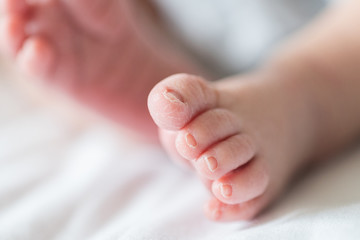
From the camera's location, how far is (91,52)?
563 mm

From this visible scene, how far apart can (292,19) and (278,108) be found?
297 millimetres

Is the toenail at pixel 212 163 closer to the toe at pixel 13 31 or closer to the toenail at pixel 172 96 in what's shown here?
the toenail at pixel 172 96

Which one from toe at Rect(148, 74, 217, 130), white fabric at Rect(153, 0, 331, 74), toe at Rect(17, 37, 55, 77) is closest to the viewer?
toe at Rect(148, 74, 217, 130)

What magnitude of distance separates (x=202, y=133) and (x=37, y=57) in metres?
0.24

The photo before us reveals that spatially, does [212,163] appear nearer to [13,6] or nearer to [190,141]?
[190,141]

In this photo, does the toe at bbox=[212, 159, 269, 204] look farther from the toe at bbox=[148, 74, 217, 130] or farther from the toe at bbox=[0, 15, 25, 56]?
the toe at bbox=[0, 15, 25, 56]

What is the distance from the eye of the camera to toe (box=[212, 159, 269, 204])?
0.37 metres

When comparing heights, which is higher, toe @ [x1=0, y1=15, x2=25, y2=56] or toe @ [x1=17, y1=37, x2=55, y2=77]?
toe @ [x1=0, y1=15, x2=25, y2=56]

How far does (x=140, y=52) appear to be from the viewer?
59 cm

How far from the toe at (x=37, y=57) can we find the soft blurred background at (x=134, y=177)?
107 millimetres

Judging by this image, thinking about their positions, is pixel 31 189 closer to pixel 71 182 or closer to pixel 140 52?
pixel 71 182

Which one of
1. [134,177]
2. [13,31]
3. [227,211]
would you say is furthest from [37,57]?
[227,211]

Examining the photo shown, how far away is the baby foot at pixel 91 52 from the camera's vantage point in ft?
1.69

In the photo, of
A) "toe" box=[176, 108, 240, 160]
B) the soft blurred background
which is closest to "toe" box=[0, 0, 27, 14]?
the soft blurred background
